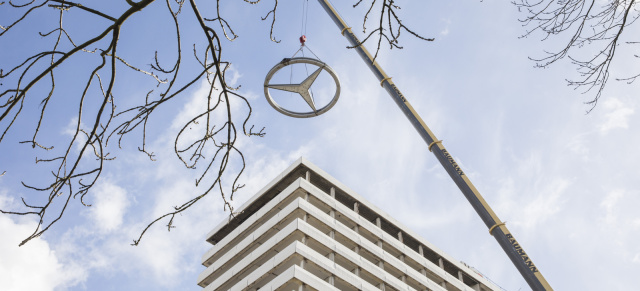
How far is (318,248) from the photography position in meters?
36.8

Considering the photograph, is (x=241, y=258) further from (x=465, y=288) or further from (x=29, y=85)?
(x=29, y=85)

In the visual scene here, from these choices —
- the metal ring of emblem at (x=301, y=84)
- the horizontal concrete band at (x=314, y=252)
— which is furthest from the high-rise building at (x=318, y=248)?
the metal ring of emblem at (x=301, y=84)

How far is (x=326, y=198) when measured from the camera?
4066cm

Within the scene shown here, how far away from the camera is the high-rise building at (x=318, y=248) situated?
112 feet

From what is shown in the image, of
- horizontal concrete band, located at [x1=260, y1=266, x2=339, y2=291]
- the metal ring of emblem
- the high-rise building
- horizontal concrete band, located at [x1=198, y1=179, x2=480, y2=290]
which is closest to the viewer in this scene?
the metal ring of emblem

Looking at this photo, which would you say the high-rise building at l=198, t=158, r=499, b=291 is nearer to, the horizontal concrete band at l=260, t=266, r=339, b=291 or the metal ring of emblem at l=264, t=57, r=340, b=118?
the horizontal concrete band at l=260, t=266, r=339, b=291

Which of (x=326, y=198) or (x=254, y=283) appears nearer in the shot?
(x=254, y=283)

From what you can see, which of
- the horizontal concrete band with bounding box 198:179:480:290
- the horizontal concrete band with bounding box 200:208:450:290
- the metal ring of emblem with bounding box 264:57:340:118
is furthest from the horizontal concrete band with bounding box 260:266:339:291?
the metal ring of emblem with bounding box 264:57:340:118

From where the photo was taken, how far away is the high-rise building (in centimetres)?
3409

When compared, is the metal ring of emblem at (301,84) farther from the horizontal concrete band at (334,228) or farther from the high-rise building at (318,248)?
the horizontal concrete band at (334,228)

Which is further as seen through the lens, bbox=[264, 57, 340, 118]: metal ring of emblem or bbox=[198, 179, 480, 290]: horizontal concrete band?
bbox=[198, 179, 480, 290]: horizontal concrete band

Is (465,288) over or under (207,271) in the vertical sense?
under

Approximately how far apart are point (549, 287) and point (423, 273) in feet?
86.4

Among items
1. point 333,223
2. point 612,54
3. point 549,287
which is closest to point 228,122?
point 612,54
